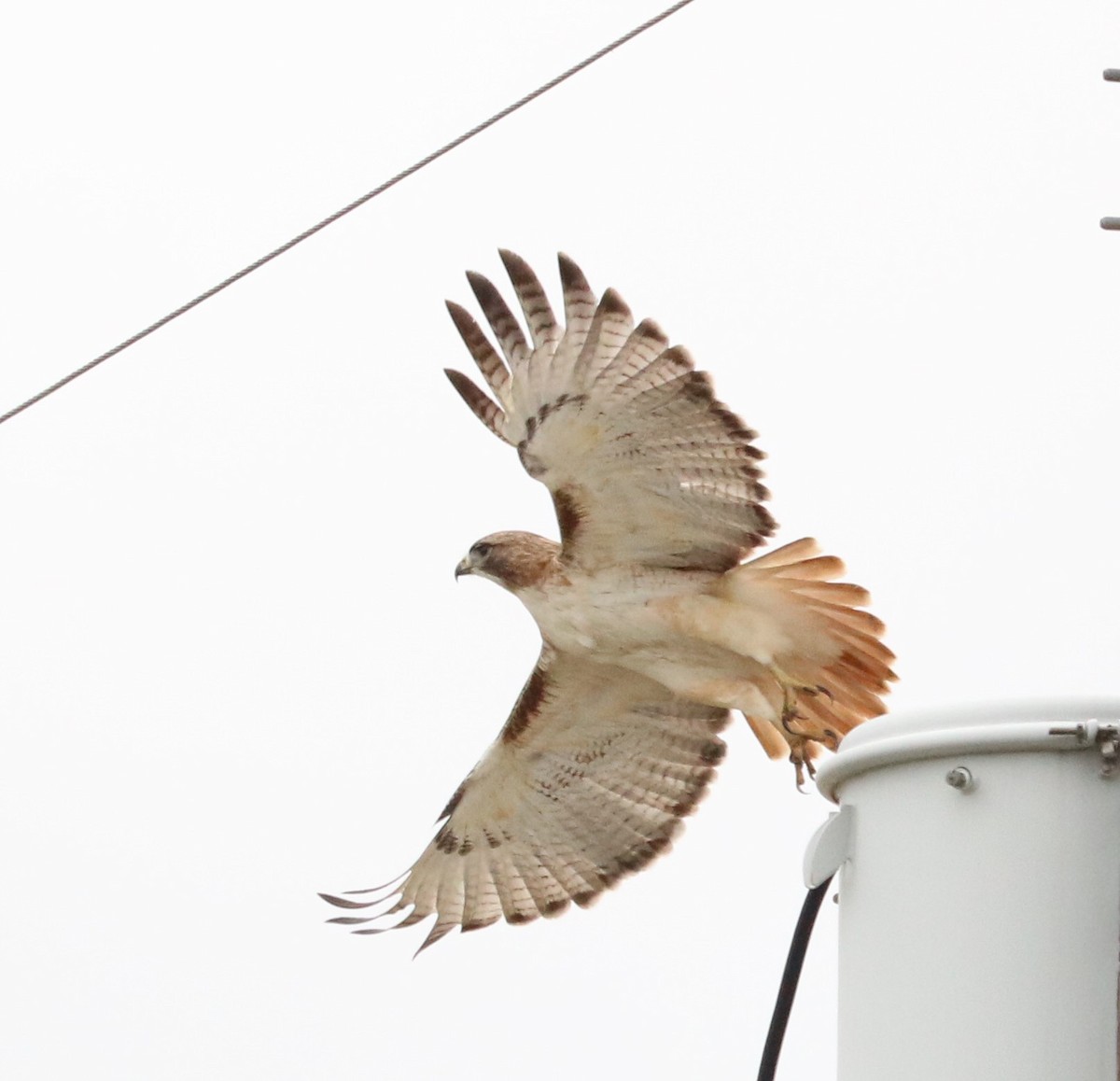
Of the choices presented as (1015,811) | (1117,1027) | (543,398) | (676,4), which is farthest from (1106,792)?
(543,398)

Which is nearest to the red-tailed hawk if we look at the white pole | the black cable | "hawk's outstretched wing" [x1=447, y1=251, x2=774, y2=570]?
"hawk's outstretched wing" [x1=447, y1=251, x2=774, y2=570]

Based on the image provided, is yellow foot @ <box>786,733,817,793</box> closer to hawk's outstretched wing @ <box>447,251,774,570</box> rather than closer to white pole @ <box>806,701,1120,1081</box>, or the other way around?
hawk's outstretched wing @ <box>447,251,774,570</box>

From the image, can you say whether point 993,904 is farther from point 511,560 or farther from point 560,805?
point 560,805

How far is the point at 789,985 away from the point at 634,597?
137 inches

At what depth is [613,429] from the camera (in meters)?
5.45

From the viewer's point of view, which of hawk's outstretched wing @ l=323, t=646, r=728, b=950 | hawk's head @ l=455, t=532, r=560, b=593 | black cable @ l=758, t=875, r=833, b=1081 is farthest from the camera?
hawk's outstretched wing @ l=323, t=646, r=728, b=950

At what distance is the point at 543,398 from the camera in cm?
537

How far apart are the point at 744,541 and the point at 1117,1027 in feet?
12.6

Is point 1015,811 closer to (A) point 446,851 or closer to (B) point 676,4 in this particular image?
(B) point 676,4

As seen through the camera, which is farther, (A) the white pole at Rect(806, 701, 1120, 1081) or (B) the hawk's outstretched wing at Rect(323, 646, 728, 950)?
(B) the hawk's outstretched wing at Rect(323, 646, 728, 950)

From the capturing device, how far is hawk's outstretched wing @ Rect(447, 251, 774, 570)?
5.29m

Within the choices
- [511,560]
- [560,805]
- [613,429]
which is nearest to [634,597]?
[511,560]

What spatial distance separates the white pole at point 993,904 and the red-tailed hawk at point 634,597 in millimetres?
3340

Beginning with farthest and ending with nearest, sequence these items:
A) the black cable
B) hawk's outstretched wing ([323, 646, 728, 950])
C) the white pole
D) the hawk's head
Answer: hawk's outstretched wing ([323, 646, 728, 950]) → the hawk's head → the black cable → the white pole
